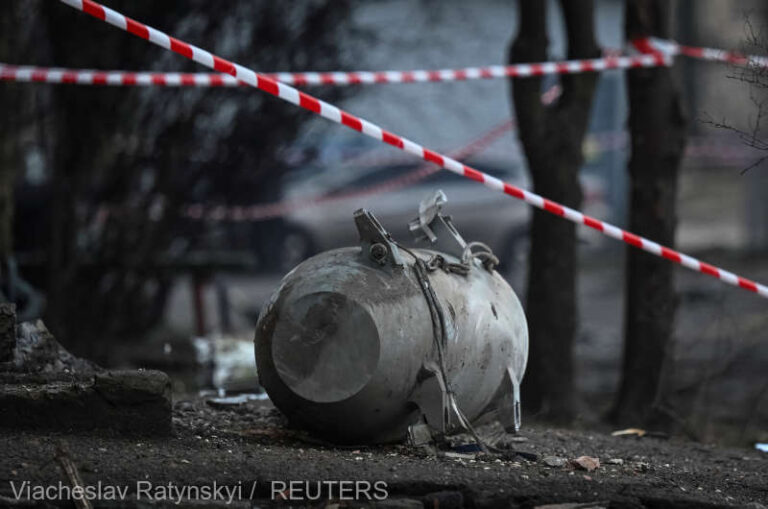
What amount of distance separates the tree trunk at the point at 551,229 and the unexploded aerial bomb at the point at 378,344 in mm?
2655

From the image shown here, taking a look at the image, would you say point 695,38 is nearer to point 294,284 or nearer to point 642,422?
point 642,422

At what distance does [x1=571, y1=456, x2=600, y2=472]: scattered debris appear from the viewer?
5.04m

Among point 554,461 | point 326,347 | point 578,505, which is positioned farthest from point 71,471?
point 554,461

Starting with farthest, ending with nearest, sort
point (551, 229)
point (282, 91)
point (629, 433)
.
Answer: point (551, 229), point (629, 433), point (282, 91)

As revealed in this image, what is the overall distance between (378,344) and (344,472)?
1.62 feet

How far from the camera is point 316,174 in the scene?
1570cm

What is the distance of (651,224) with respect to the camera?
25.9ft

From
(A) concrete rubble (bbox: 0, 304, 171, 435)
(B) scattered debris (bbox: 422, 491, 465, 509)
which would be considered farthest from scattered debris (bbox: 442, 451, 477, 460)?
(A) concrete rubble (bbox: 0, 304, 171, 435)

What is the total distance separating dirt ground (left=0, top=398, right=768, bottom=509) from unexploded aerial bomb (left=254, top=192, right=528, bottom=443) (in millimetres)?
165

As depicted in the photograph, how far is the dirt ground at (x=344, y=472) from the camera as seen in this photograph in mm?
4344

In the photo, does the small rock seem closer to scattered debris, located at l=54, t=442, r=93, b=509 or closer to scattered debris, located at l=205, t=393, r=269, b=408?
scattered debris, located at l=205, t=393, r=269, b=408

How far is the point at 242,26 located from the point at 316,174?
5423 mm

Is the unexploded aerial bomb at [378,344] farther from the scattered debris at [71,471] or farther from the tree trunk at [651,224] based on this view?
the tree trunk at [651,224]

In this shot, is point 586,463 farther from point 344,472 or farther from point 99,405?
point 99,405
